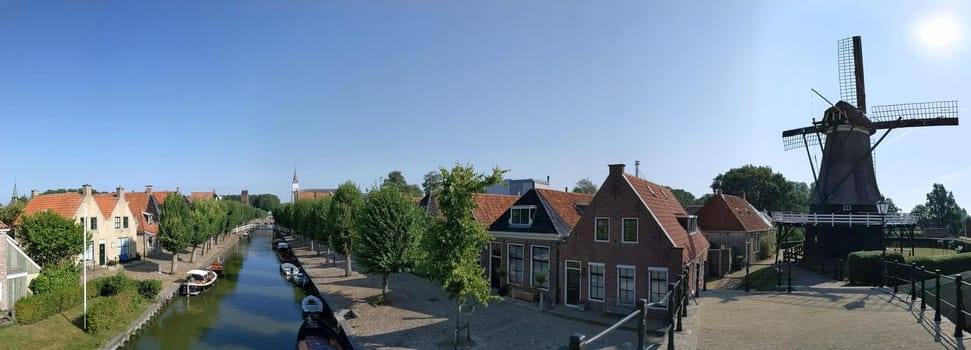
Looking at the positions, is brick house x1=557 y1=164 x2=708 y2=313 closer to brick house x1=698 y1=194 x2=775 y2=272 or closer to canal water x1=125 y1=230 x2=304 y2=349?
brick house x1=698 y1=194 x2=775 y2=272

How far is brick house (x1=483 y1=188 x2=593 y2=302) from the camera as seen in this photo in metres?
26.4

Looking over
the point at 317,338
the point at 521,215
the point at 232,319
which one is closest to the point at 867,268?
the point at 521,215

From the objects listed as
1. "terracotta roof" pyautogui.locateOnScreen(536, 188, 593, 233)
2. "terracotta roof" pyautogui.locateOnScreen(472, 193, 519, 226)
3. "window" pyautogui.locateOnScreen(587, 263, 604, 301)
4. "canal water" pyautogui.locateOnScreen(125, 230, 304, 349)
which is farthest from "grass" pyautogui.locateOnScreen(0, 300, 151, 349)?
"window" pyautogui.locateOnScreen(587, 263, 604, 301)

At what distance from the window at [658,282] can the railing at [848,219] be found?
15011mm

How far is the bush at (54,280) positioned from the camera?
25609 mm

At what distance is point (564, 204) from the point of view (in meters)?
30.0

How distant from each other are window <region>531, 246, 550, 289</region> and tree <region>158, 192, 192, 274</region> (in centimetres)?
3184

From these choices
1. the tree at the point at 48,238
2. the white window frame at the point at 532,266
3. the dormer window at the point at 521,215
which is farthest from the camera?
the tree at the point at 48,238

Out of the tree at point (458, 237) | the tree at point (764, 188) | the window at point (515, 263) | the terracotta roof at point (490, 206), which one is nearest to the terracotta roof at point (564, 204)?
the window at point (515, 263)

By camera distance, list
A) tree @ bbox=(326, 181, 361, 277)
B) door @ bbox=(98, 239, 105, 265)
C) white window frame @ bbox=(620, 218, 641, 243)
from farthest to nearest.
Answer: door @ bbox=(98, 239, 105, 265)
tree @ bbox=(326, 181, 361, 277)
white window frame @ bbox=(620, 218, 641, 243)

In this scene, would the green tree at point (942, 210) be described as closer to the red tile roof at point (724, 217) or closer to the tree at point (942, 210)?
the tree at point (942, 210)

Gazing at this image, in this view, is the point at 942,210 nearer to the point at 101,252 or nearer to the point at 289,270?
the point at 289,270

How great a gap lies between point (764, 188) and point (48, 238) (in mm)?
84786

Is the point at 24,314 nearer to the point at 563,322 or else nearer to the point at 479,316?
the point at 479,316
